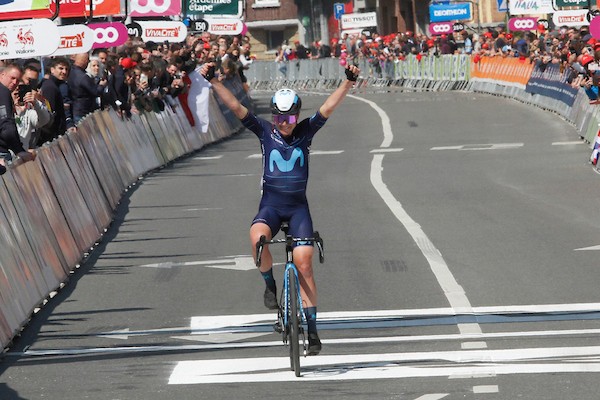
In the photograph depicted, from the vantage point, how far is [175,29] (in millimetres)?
34688

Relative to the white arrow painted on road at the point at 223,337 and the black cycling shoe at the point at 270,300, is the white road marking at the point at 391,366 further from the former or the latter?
the white arrow painted on road at the point at 223,337

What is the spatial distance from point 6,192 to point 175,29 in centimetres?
2167

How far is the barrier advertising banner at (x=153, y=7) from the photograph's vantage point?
3647 centimetres

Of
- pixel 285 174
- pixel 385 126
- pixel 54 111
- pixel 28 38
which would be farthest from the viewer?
pixel 385 126

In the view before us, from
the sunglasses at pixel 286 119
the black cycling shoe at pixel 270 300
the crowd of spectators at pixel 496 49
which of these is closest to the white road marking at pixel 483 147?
the crowd of spectators at pixel 496 49

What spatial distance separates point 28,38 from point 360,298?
5827 mm

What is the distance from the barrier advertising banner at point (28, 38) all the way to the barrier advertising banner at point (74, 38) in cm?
392

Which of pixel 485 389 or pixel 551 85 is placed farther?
pixel 551 85

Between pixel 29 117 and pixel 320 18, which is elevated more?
pixel 29 117

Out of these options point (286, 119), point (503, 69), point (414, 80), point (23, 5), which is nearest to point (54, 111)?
point (23, 5)

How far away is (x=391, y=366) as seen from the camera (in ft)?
33.1

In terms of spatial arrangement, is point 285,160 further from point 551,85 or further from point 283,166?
point 551,85

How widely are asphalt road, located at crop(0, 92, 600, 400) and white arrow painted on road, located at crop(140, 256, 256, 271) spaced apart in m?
0.03

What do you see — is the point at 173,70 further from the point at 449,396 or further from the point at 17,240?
the point at 449,396
